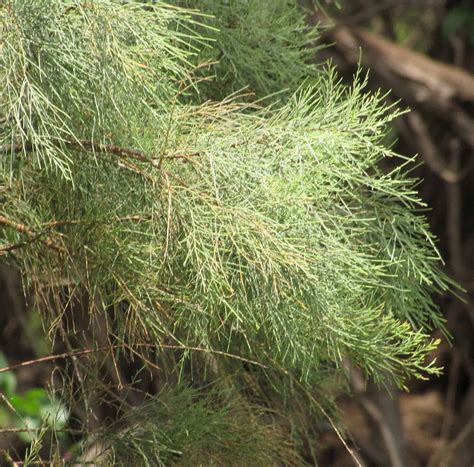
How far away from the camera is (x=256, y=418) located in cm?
138

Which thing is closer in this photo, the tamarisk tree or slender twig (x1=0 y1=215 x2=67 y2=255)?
the tamarisk tree

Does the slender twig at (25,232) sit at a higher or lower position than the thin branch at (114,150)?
lower

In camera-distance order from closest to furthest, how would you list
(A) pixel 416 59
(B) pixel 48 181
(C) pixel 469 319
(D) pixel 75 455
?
(B) pixel 48 181 < (D) pixel 75 455 < (A) pixel 416 59 < (C) pixel 469 319

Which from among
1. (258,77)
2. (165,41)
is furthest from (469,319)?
(165,41)

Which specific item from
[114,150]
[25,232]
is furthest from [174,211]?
[25,232]

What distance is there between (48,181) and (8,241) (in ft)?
0.44

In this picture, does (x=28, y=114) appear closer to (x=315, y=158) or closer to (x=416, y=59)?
(x=315, y=158)

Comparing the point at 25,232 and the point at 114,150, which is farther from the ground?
the point at 114,150

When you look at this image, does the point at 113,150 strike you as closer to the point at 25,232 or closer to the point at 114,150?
the point at 114,150

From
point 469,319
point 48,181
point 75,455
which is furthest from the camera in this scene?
point 469,319

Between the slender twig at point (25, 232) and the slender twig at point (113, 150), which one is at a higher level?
the slender twig at point (113, 150)

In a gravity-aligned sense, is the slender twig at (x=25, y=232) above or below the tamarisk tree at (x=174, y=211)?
below

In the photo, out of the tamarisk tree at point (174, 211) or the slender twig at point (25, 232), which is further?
the slender twig at point (25, 232)

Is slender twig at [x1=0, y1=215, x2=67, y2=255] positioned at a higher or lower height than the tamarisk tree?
lower
